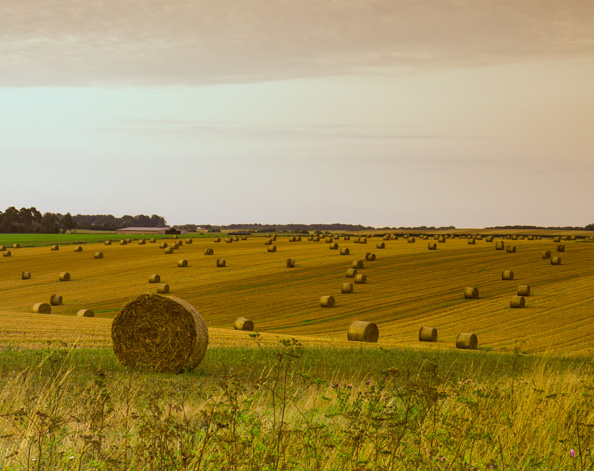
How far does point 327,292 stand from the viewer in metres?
44.7

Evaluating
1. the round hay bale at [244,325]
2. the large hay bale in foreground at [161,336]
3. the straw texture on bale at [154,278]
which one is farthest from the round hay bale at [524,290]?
the large hay bale in foreground at [161,336]

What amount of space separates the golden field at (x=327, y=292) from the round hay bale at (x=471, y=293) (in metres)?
0.35

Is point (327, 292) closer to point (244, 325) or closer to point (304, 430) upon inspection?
point (244, 325)

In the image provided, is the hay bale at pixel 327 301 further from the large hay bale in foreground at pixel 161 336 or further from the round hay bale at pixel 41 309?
the large hay bale in foreground at pixel 161 336

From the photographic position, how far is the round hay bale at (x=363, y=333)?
28516 mm

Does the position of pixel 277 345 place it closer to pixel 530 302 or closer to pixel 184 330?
pixel 184 330

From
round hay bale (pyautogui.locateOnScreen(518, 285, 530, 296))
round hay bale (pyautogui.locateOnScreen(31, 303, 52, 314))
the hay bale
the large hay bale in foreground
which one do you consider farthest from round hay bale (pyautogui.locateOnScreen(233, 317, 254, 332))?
round hay bale (pyautogui.locateOnScreen(518, 285, 530, 296))

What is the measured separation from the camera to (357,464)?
581cm

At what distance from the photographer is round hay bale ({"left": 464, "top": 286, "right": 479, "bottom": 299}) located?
138ft

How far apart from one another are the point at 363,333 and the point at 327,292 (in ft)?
53.4

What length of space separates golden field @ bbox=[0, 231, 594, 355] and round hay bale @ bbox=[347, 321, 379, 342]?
0.78 meters

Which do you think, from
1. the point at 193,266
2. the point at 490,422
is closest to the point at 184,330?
the point at 490,422

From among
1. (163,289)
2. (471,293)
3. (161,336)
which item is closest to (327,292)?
(471,293)

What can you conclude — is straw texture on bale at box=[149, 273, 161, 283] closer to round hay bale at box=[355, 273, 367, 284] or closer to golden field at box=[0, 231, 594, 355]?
golden field at box=[0, 231, 594, 355]
